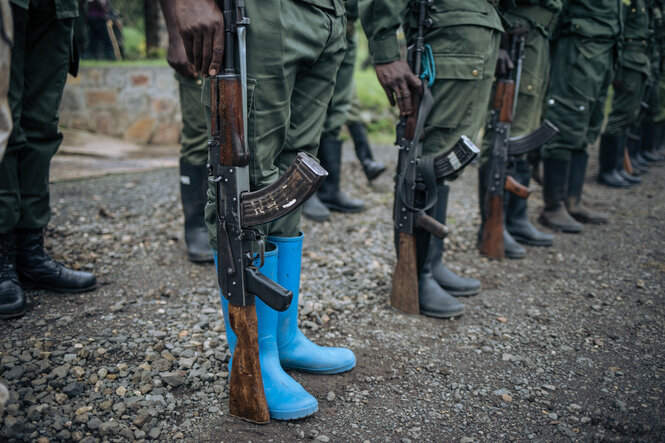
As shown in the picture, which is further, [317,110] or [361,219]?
[361,219]

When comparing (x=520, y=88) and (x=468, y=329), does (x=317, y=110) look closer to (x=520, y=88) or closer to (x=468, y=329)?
(x=468, y=329)

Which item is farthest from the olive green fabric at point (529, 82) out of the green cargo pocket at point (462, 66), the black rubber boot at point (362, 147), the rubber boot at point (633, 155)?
the rubber boot at point (633, 155)

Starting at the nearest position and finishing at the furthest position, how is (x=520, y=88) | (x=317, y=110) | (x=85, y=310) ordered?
(x=317, y=110)
(x=85, y=310)
(x=520, y=88)

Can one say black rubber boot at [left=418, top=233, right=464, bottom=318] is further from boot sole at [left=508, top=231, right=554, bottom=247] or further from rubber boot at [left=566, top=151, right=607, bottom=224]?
rubber boot at [left=566, top=151, right=607, bottom=224]

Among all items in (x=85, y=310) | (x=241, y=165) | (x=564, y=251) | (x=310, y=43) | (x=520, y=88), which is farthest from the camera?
(x=564, y=251)

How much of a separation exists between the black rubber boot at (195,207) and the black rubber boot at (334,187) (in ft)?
4.32

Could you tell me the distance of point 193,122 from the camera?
297 cm

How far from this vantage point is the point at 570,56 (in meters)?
3.85

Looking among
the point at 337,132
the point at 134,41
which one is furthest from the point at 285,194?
the point at 134,41

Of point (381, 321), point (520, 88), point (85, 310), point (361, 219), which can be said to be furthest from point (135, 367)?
point (520, 88)

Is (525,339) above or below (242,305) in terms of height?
below

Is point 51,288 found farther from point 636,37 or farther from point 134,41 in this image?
point 134,41

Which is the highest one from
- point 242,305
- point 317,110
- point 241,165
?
point 317,110

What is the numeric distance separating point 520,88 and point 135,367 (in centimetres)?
296
